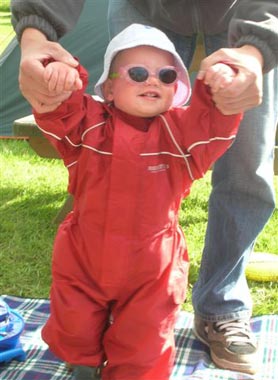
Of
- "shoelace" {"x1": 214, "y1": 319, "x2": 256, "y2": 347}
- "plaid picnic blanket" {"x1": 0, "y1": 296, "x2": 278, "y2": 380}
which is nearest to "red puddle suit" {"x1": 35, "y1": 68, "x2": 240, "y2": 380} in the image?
"plaid picnic blanket" {"x1": 0, "y1": 296, "x2": 278, "y2": 380}

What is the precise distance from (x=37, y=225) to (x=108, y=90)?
2.02m

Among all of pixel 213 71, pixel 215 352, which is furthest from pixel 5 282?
pixel 213 71

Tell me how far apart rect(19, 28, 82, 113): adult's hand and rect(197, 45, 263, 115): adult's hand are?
1.17 ft

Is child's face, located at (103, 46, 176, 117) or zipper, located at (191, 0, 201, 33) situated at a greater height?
zipper, located at (191, 0, 201, 33)

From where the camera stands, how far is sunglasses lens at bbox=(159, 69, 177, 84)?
193 centimetres

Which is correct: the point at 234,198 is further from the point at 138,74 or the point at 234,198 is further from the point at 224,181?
the point at 138,74

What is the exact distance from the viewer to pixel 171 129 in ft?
6.47

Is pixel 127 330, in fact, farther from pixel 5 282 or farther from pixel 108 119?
pixel 5 282

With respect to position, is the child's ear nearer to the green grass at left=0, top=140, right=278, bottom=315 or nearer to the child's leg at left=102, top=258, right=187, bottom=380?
the child's leg at left=102, top=258, right=187, bottom=380

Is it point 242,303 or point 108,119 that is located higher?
point 108,119

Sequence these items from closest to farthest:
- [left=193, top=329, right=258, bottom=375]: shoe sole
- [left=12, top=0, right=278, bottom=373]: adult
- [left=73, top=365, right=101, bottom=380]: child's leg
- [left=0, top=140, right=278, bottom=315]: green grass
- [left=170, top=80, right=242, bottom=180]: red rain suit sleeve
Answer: [left=170, top=80, right=242, bottom=180]: red rain suit sleeve → [left=73, top=365, right=101, bottom=380]: child's leg → [left=12, top=0, right=278, bottom=373]: adult → [left=193, top=329, right=258, bottom=375]: shoe sole → [left=0, top=140, right=278, bottom=315]: green grass

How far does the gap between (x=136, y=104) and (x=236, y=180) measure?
58 centimetres

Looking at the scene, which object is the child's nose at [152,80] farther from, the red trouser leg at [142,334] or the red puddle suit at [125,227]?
the red trouser leg at [142,334]

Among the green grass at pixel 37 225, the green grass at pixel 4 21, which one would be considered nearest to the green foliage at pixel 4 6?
the green grass at pixel 4 21
